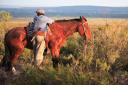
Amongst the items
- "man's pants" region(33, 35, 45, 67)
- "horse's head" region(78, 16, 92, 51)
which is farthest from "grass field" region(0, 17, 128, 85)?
"horse's head" region(78, 16, 92, 51)

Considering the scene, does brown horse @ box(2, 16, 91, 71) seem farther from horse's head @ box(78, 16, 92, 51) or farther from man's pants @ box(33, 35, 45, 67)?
man's pants @ box(33, 35, 45, 67)

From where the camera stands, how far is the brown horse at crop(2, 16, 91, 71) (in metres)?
12.0

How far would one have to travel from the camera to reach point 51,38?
1201cm

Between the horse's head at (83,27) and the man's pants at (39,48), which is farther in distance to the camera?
the horse's head at (83,27)

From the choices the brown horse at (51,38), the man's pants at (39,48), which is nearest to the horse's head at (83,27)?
the brown horse at (51,38)

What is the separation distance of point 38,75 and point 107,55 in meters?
2.44

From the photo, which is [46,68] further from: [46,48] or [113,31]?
[113,31]

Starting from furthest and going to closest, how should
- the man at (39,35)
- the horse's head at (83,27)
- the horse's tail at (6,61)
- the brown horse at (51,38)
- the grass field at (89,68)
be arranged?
1. the horse's tail at (6,61)
2. the horse's head at (83,27)
3. the brown horse at (51,38)
4. the man at (39,35)
5. the grass field at (89,68)

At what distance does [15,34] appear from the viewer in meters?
12.2

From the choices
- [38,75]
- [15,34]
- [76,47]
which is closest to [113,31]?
[76,47]

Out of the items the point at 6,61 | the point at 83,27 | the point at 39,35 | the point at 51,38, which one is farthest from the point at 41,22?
the point at 6,61

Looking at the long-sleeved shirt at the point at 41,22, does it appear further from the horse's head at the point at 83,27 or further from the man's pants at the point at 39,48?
the horse's head at the point at 83,27

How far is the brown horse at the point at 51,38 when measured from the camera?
39.4ft

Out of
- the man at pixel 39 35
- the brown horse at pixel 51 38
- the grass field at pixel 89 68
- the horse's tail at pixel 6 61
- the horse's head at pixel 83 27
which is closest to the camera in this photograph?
the grass field at pixel 89 68
